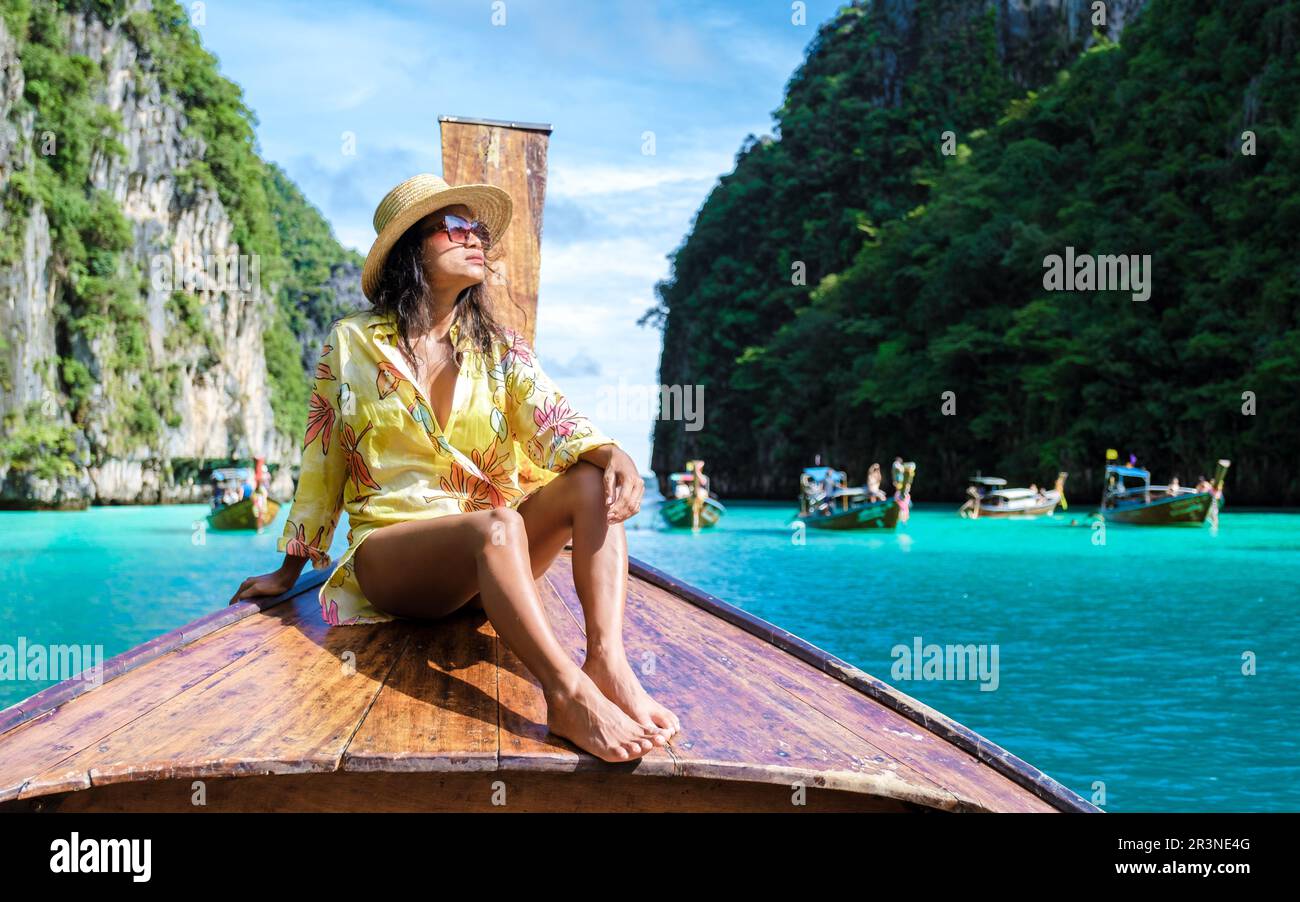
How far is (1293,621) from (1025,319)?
65.7 feet

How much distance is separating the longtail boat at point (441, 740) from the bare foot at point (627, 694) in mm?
51

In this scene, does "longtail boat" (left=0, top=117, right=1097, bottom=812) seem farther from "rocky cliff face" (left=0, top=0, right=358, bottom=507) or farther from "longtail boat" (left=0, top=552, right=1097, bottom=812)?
"rocky cliff face" (left=0, top=0, right=358, bottom=507)

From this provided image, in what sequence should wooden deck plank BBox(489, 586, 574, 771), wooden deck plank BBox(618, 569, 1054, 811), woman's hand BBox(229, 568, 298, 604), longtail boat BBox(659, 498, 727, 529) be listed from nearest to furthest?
wooden deck plank BBox(489, 586, 574, 771), wooden deck plank BBox(618, 569, 1054, 811), woman's hand BBox(229, 568, 298, 604), longtail boat BBox(659, 498, 727, 529)

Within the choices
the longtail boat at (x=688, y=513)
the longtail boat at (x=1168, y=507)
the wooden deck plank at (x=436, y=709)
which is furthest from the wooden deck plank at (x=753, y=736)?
the longtail boat at (x=688, y=513)

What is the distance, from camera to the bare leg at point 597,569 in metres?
2.00

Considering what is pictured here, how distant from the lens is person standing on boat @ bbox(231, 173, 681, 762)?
2410 millimetres

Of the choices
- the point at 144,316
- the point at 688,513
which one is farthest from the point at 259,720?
the point at 144,316

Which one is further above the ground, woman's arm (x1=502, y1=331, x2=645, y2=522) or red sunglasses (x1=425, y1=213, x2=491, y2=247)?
red sunglasses (x1=425, y1=213, x2=491, y2=247)

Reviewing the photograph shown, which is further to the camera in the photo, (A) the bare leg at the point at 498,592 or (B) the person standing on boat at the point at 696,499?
(B) the person standing on boat at the point at 696,499

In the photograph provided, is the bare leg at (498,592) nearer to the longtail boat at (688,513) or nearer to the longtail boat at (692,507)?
the longtail boat at (692,507)

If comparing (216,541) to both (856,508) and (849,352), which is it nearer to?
(856,508)

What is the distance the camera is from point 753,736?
1963 millimetres

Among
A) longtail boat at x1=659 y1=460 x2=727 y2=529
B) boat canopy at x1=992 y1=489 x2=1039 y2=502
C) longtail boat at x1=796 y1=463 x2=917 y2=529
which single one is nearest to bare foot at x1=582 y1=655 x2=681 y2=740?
longtail boat at x1=796 y1=463 x2=917 y2=529

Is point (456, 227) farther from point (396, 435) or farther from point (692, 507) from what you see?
point (692, 507)
